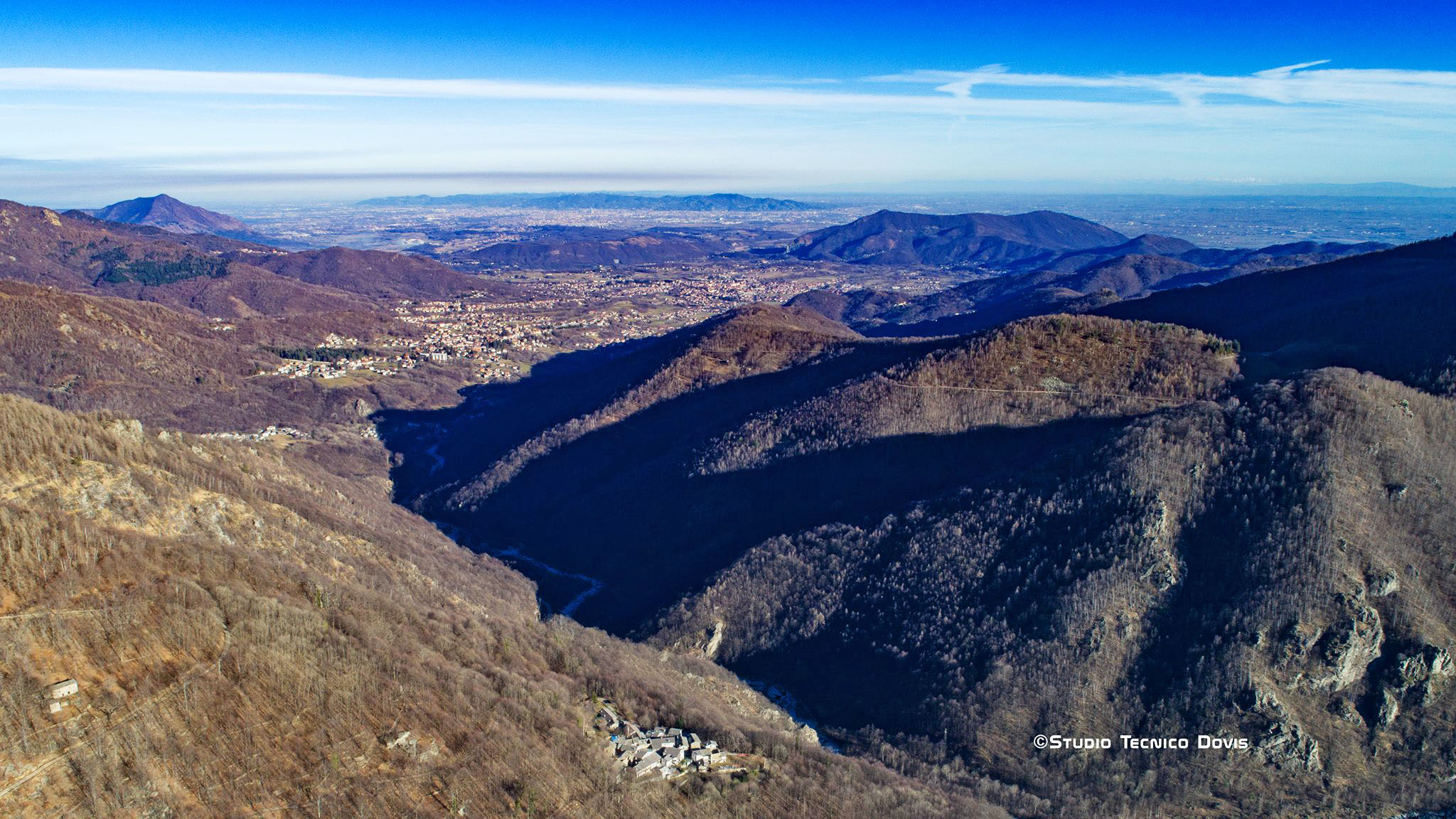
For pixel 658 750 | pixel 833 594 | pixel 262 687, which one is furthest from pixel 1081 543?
pixel 262 687

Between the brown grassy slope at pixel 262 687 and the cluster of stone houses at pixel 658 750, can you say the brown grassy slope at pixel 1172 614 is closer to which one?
the brown grassy slope at pixel 262 687

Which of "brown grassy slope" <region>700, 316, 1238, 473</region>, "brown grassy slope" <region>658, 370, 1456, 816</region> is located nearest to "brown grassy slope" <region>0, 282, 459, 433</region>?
"brown grassy slope" <region>700, 316, 1238, 473</region>

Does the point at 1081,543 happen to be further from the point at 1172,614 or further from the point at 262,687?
the point at 262,687

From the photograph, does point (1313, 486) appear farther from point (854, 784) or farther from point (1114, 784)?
point (854, 784)

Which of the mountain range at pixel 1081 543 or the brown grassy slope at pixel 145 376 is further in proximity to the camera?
the brown grassy slope at pixel 145 376

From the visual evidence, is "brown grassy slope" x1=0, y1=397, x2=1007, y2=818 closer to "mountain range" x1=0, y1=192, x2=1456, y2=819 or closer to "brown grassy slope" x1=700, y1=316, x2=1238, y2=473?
"mountain range" x1=0, y1=192, x2=1456, y2=819

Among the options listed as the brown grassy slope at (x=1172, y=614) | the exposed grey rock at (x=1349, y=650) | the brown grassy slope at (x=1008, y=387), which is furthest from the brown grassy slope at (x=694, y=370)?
the exposed grey rock at (x=1349, y=650)

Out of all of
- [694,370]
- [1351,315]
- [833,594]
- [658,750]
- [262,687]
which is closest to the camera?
[262,687]
